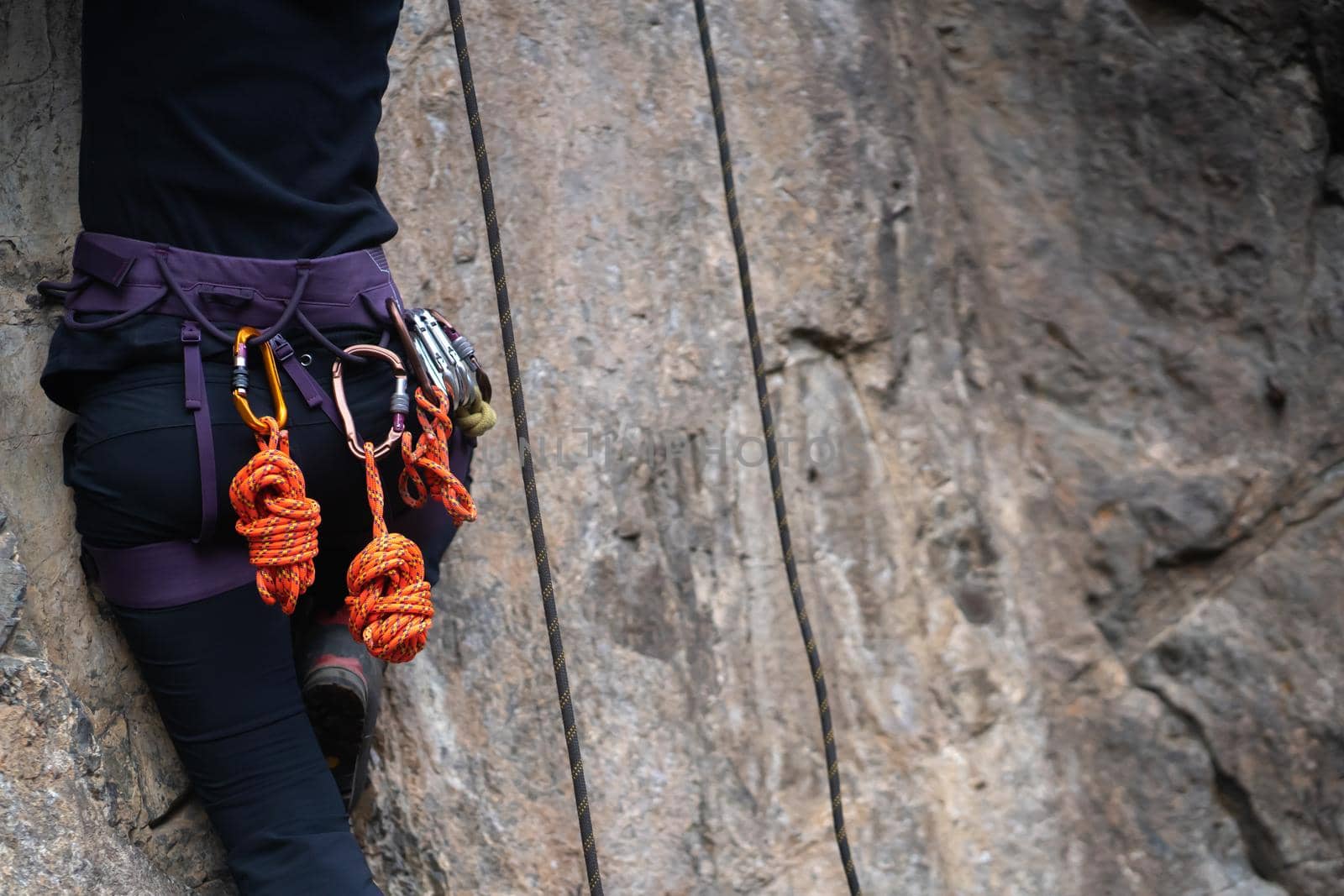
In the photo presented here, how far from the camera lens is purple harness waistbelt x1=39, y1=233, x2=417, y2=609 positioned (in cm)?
125

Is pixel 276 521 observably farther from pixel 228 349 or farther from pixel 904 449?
pixel 904 449

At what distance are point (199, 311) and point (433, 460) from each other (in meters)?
0.29

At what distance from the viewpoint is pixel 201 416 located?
1.24 m

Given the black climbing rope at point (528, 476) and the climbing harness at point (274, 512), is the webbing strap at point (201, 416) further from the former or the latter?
the black climbing rope at point (528, 476)

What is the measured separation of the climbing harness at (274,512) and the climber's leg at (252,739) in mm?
105

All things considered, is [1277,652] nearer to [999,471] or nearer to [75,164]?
[999,471]

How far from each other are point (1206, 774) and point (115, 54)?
2241 millimetres

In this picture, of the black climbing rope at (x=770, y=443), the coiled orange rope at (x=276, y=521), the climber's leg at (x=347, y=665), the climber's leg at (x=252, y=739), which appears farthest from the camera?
the black climbing rope at (x=770, y=443)

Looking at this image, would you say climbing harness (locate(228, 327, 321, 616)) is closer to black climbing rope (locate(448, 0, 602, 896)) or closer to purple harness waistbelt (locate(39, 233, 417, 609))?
purple harness waistbelt (locate(39, 233, 417, 609))

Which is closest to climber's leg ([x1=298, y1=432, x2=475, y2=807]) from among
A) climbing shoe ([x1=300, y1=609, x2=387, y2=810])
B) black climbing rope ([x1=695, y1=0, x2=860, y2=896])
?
climbing shoe ([x1=300, y1=609, x2=387, y2=810])

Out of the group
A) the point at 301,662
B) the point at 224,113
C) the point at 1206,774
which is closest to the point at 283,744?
the point at 301,662

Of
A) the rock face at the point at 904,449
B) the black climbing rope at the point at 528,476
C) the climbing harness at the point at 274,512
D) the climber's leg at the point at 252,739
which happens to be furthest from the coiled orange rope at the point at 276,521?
the rock face at the point at 904,449

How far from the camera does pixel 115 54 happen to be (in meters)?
1.25

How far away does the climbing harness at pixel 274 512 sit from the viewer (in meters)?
1.20
